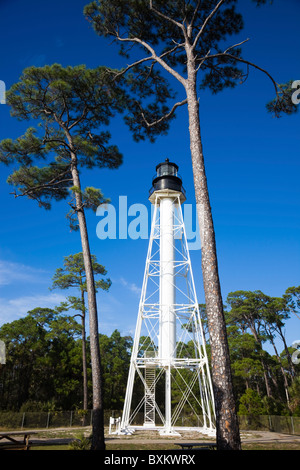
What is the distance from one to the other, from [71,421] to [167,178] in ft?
51.4

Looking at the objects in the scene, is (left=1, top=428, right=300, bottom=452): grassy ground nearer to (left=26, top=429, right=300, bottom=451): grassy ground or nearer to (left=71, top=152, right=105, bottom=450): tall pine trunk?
(left=26, top=429, right=300, bottom=451): grassy ground

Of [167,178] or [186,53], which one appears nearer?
[186,53]

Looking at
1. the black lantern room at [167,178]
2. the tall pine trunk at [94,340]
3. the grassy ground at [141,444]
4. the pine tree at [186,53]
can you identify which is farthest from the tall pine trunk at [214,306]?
the black lantern room at [167,178]

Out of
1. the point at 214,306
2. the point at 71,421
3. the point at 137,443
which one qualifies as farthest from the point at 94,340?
the point at 71,421

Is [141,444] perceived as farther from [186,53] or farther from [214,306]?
[186,53]

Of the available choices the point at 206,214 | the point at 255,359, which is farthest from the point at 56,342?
the point at 206,214

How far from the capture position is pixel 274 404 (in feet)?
76.5

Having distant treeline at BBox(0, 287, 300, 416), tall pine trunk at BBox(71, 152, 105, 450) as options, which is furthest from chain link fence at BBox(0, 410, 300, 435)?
tall pine trunk at BBox(71, 152, 105, 450)

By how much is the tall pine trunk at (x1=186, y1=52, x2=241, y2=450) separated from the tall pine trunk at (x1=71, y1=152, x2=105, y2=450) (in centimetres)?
420

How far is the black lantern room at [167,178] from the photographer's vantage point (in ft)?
62.1

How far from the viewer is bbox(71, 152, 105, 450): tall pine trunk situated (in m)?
8.41

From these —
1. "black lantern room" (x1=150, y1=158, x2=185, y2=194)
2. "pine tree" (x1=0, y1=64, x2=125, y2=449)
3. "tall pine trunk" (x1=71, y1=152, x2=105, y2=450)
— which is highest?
"black lantern room" (x1=150, y1=158, x2=185, y2=194)

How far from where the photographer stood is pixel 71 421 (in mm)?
20438

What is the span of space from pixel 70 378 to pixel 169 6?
82.9 ft
